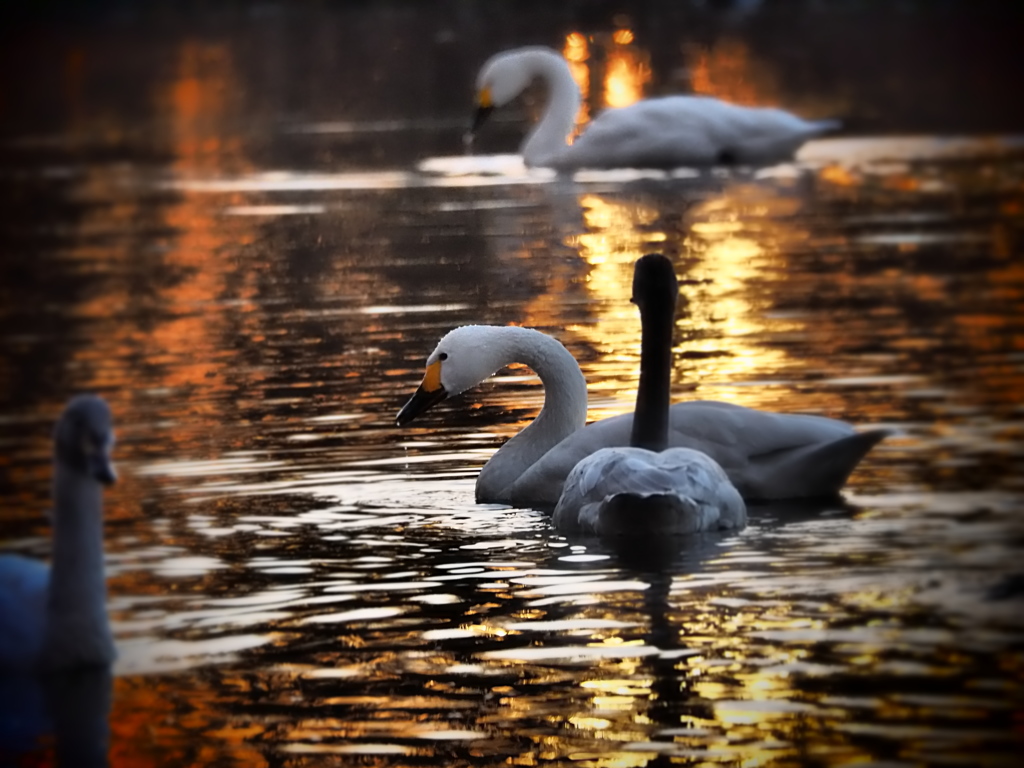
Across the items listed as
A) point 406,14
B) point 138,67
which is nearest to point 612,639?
point 138,67

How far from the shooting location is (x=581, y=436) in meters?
9.45

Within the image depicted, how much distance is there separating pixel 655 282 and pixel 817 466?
0.95 meters

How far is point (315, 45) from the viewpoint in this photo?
185ft

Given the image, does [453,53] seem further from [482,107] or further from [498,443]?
[498,443]

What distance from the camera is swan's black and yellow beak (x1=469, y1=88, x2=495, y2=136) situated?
25094mm

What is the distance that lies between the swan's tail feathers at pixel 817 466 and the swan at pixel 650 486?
1.48 feet

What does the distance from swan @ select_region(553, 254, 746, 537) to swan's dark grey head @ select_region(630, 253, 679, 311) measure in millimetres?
234

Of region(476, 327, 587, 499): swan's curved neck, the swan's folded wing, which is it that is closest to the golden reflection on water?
region(476, 327, 587, 499): swan's curved neck

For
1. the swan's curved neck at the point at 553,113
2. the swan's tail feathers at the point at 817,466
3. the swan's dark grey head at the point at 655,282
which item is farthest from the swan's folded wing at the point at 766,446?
the swan's curved neck at the point at 553,113

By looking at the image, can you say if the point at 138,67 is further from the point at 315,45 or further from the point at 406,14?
the point at 406,14

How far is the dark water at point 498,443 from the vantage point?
6.52 metres

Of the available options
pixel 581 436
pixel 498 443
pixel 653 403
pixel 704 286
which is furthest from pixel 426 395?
pixel 704 286

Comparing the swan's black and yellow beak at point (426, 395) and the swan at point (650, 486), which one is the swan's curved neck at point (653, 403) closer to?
the swan at point (650, 486)

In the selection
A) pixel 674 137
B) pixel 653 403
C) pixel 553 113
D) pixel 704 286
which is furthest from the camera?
pixel 553 113
